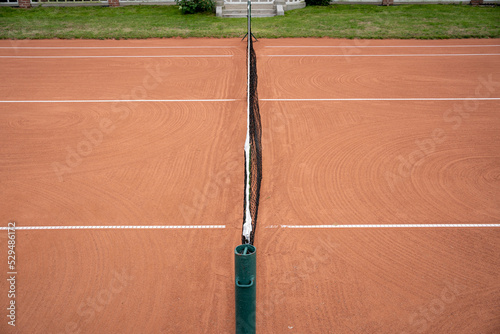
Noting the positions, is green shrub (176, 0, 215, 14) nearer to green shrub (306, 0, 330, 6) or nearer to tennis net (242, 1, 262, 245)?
green shrub (306, 0, 330, 6)

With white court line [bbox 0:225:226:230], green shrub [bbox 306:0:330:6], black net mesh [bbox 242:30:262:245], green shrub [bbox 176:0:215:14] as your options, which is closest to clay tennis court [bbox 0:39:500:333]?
white court line [bbox 0:225:226:230]

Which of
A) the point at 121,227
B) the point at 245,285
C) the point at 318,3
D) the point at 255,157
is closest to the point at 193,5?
the point at 318,3

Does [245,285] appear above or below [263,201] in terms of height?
above

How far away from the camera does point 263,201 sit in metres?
7.03

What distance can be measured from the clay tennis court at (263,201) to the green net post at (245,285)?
50.6 inches

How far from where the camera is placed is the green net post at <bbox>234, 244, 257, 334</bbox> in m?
3.19

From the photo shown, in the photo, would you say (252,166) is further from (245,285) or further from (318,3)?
(318,3)

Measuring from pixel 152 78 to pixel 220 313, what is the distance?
10.3m

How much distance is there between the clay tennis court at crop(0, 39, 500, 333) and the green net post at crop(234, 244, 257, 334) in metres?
1.29

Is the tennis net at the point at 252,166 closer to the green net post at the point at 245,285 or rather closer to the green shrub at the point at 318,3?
the green net post at the point at 245,285

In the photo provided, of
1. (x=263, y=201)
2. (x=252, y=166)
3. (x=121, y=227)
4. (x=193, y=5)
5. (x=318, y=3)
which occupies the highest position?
(x=318, y=3)

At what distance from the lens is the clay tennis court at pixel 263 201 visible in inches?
199

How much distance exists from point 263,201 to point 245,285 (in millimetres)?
3777

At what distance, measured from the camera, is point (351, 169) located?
26.5 ft
